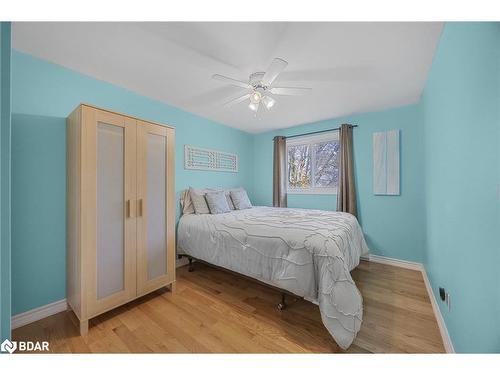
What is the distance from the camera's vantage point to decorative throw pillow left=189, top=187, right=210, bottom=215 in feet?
9.37

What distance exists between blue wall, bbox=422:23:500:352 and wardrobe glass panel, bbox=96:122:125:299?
236 centimetres

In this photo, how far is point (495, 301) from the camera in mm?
751

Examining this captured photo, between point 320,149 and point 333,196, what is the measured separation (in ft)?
3.07

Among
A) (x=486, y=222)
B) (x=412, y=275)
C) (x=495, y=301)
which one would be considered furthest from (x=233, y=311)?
(x=412, y=275)

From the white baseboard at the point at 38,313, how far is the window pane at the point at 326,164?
12.4ft

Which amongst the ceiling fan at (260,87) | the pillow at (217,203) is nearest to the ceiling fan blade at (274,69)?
the ceiling fan at (260,87)

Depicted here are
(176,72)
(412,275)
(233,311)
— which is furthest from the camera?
(412,275)

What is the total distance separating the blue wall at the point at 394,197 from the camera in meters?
2.69

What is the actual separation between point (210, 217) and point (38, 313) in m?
1.75

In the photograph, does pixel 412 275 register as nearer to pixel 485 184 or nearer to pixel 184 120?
pixel 485 184

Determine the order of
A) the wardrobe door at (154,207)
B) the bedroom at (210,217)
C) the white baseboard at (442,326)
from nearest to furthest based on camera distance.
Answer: the bedroom at (210,217), the white baseboard at (442,326), the wardrobe door at (154,207)

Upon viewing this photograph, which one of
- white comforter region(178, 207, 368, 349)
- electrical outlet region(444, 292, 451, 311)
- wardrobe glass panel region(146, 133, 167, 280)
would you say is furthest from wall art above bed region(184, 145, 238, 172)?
electrical outlet region(444, 292, 451, 311)

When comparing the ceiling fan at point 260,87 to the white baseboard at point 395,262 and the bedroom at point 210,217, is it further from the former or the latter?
the white baseboard at point 395,262

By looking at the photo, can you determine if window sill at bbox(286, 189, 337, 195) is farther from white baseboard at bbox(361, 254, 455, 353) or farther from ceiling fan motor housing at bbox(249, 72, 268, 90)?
ceiling fan motor housing at bbox(249, 72, 268, 90)
